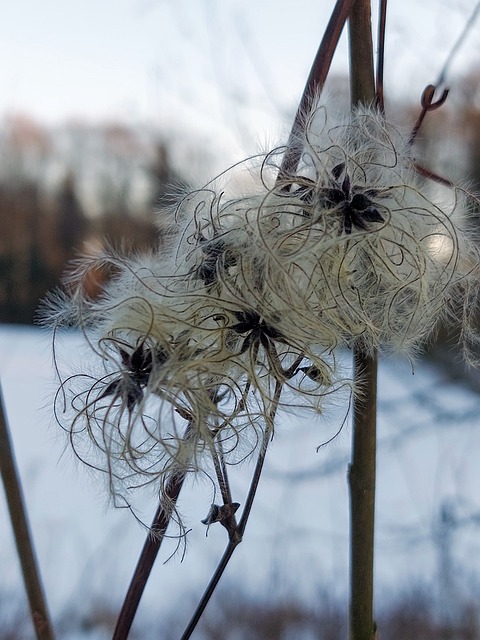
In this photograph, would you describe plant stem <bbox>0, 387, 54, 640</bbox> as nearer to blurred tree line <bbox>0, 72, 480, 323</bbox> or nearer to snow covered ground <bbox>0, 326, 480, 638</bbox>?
snow covered ground <bbox>0, 326, 480, 638</bbox>

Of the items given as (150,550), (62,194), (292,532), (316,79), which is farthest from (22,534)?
(62,194)

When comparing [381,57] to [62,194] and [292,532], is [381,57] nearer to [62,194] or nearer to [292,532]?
[292,532]

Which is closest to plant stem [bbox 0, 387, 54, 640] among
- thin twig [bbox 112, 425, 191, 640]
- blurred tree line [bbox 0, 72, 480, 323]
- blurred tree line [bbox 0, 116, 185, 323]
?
thin twig [bbox 112, 425, 191, 640]

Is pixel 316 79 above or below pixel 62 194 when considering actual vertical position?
below

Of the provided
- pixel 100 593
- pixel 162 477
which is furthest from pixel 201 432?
pixel 100 593

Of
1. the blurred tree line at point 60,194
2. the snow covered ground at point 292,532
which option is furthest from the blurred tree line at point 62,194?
the snow covered ground at point 292,532

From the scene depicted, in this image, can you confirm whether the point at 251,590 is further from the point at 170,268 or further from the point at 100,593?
the point at 170,268
